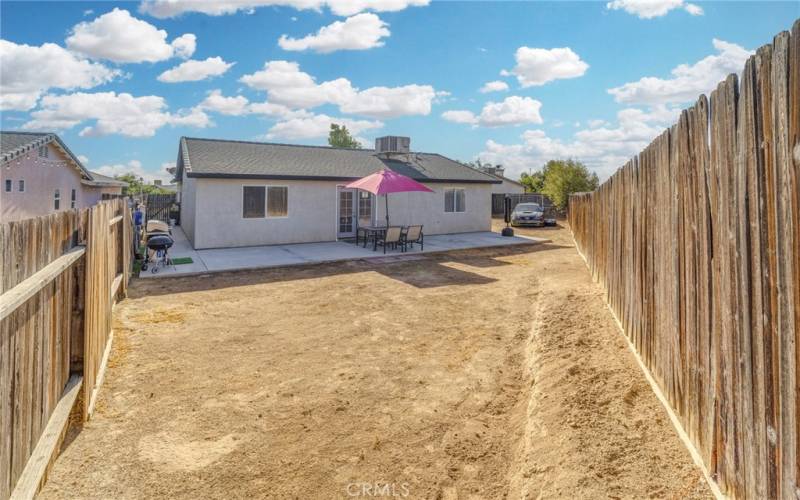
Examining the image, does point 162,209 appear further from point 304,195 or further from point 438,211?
point 438,211

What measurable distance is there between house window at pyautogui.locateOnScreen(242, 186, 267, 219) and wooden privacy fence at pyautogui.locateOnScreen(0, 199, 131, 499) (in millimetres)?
9784

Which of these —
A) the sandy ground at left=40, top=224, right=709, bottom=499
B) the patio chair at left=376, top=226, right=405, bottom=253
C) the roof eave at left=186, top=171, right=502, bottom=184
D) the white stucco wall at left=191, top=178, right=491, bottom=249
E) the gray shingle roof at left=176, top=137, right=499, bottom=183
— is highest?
the gray shingle roof at left=176, top=137, right=499, bottom=183

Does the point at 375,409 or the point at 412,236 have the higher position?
the point at 412,236

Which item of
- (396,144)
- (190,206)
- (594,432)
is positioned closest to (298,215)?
(190,206)

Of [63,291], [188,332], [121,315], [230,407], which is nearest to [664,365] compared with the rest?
[230,407]

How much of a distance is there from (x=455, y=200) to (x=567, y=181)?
1482cm

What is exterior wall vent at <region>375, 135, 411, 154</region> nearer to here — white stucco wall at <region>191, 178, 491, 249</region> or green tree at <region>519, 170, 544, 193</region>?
white stucco wall at <region>191, 178, 491, 249</region>

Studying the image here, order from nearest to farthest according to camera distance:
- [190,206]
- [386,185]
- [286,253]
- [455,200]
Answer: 1. [386,185]
2. [286,253]
3. [190,206]
4. [455,200]

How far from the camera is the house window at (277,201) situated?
47.9 ft

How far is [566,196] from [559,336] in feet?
89.9

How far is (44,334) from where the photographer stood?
9.71 feet

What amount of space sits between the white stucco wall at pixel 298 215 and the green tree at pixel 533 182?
1986 cm

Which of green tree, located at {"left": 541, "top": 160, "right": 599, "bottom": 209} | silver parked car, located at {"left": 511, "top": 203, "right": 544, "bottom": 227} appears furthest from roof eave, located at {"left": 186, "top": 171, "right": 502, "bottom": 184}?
green tree, located at {"left": 541, "top": 160, "right": 599, "bottom": 209}

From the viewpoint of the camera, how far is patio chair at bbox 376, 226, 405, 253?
1373 cm
